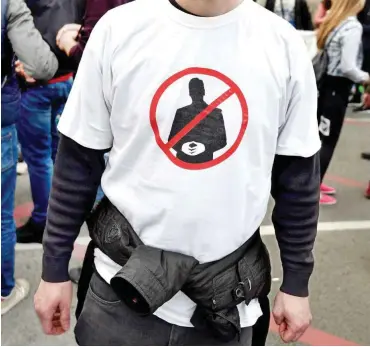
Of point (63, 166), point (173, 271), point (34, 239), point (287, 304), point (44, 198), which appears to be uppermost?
point (63, 166)

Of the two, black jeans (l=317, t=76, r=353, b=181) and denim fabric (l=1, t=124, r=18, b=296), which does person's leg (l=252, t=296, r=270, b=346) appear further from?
black jeans (l=317, t=76, r=353, b=181)

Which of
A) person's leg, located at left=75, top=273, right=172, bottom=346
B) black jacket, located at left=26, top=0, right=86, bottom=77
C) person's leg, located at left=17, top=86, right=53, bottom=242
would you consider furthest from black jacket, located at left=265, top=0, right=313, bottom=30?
person's leg, located at left=75, top=273, right=172, bottom=346

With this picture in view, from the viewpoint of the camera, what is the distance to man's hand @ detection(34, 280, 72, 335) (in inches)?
57.8

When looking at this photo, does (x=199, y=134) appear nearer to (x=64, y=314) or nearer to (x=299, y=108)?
(x=299, y=108)

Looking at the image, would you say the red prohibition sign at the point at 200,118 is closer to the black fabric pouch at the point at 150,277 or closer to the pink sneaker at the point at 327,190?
the black fabric pouch at the point at 150,277

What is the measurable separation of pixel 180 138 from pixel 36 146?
95.3 inches

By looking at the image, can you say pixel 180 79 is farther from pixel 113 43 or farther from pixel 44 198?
pixel 44 198

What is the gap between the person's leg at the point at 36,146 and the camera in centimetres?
346

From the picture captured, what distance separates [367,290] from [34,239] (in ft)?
6.53

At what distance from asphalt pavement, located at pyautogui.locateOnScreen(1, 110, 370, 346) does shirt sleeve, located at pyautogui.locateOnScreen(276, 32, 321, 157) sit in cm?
164

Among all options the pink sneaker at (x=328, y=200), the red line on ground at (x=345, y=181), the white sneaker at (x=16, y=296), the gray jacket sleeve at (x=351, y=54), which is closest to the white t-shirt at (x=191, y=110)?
the white sneaker at (x=16, y=296)

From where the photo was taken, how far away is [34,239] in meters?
3.78

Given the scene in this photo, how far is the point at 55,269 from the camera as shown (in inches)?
57.9

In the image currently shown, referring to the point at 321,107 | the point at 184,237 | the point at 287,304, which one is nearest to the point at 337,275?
the point at 321,107
